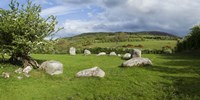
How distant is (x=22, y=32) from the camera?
40094 mm

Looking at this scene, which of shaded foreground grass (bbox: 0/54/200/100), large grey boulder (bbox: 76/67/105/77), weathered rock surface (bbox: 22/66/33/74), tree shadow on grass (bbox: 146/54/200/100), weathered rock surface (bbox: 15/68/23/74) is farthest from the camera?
weathered rock surface (bbox: 22/66/33/74)

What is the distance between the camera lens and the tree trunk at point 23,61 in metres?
39.4

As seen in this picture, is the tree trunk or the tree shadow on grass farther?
the tree trunk

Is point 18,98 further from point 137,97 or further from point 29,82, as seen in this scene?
point 137,97

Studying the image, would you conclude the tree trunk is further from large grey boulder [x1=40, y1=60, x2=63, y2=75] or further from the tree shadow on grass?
the tree shadow on grass

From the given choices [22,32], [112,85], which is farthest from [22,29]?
[112,85]

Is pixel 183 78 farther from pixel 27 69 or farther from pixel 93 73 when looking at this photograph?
pixel 27 69

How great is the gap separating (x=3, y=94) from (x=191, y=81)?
1851cm

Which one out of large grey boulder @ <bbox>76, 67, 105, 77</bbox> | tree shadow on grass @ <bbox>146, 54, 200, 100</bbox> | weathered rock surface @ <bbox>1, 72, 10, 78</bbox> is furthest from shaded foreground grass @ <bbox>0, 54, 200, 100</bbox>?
large grey boulder @ <bbox>76, 67, 105, 77</bbox>

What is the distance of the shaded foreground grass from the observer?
29203 millimetres

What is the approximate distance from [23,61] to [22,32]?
12.0ft

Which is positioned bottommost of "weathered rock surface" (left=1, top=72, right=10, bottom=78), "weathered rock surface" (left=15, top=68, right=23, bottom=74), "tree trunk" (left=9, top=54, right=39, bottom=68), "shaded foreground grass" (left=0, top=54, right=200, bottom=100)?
"shaded foreground grass" (left=0, top=54, right=200, bottom=100)

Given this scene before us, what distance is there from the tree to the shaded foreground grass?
9.46ft

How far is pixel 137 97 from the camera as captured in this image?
28703 mm
